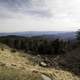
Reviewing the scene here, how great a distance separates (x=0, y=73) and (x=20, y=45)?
867 inches

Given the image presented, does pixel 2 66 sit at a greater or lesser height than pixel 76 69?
greater

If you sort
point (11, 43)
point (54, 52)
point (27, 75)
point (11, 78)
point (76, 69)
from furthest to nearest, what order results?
1. point (11, 43)
2. point (54, 52)
3. point (76, 69)
4. point (27, 75)
5. point (11, 78)

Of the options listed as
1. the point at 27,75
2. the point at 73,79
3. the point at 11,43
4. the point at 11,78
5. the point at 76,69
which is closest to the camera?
the point at 11,78

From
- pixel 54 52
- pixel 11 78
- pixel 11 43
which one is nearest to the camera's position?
pixel 11 78

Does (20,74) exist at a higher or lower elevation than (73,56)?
higher

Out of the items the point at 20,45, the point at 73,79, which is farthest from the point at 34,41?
the point at 73,79

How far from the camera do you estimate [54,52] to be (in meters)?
28.6

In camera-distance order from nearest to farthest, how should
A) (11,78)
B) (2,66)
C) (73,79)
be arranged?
(11,78) < (2,66) < (73,79)

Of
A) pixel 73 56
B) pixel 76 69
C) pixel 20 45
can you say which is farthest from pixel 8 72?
pixel 20 45

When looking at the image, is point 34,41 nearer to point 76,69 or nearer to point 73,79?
point 76,69

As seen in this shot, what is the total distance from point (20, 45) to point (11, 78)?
2235 centimetres

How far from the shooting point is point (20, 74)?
9.79 metres

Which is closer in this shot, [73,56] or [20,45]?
[73,56]

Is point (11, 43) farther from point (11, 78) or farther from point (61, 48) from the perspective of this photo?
point (11, 78)
